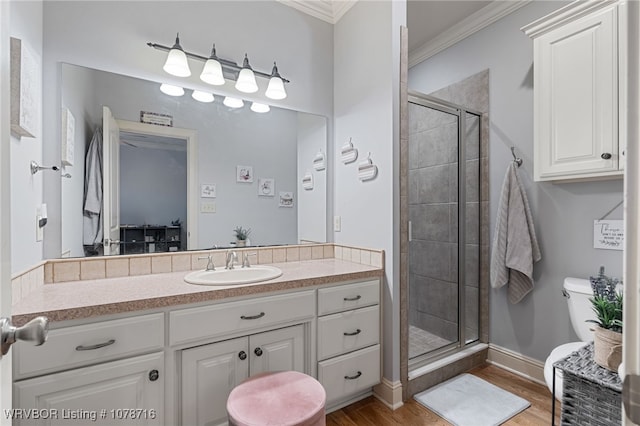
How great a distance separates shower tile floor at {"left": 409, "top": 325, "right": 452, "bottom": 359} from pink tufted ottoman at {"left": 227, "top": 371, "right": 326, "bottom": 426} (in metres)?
1.17

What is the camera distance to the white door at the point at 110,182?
165 cm

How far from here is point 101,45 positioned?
1.62 metres

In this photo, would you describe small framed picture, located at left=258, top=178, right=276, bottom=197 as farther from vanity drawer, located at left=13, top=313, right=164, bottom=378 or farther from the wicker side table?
the wicker side table

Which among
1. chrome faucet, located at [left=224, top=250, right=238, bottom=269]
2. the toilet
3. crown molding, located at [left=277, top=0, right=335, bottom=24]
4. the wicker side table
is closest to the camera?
the wicker side table

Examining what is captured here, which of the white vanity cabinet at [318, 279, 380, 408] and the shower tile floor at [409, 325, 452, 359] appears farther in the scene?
the shower tile floor at [409, 325, 452, 359]

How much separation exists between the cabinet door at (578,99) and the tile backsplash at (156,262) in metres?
1.19

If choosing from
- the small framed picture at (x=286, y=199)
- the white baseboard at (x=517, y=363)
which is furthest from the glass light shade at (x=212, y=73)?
the white baseboard at (x=517, y=363)

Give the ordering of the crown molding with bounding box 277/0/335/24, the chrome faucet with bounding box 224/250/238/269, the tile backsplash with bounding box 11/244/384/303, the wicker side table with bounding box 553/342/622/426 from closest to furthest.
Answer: the wicker side table with bounding box 553/342/622/426 → the tile backsplash with bounding box 11/244/384/303 → the chrome faucet with bounding box 224/250/238/269 → the crown molding with bounding box 277/0/335/24

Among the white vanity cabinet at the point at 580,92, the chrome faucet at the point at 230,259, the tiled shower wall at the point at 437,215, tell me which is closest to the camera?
the white vanity cabinet at the point at 580,92

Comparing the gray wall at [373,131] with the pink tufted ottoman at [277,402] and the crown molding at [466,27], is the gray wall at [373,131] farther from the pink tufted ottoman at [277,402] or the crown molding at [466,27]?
the crown molding at [466,27]

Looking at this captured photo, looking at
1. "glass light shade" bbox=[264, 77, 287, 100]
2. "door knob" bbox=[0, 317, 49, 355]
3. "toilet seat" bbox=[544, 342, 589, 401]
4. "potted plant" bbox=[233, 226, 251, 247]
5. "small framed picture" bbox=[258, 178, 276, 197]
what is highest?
"glass light shade" bbox=[264, 77, 287, 100]

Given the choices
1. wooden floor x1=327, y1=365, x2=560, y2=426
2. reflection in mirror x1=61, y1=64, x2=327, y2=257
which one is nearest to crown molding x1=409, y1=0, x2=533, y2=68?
reflection in mirror x1=61, y1=64, x2=327, y2=257

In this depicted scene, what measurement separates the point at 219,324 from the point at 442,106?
211 cm

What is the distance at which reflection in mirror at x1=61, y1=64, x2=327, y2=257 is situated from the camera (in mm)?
1611
